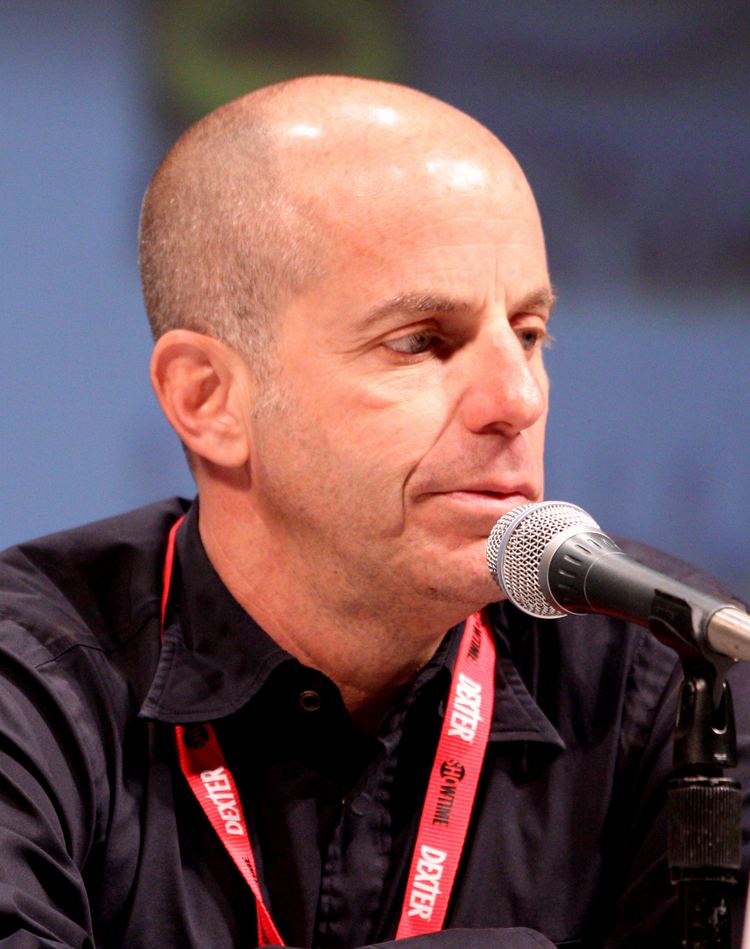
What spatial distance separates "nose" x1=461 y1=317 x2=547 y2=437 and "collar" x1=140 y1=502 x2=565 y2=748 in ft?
1.38

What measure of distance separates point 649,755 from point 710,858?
3.13 feet

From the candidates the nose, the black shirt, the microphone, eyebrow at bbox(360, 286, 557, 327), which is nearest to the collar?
the black shirt

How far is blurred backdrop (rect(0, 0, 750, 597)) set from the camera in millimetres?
2982

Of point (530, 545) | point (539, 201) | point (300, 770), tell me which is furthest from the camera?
point (539, 201)

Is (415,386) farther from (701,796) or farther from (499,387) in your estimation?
(701,796)

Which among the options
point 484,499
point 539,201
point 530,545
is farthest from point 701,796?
point 539,201

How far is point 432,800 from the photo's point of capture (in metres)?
2.08

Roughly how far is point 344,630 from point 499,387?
19.2 inches

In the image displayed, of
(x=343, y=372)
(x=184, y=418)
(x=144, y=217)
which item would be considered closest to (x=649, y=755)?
(x=343, y=372)

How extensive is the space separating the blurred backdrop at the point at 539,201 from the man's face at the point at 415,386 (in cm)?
98

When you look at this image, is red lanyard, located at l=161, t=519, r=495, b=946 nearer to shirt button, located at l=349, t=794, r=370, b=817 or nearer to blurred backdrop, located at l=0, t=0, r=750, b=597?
shirt button, located at l=349, t=794, r=370, b=817

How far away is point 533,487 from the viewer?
6.69 feet

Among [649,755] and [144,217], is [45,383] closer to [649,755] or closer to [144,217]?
[144,217]

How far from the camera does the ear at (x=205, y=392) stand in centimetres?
224
